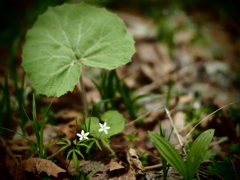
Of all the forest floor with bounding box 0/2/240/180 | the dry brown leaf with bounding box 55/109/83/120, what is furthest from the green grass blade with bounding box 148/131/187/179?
the dry brown leaf with bounding box 55/109/83/120

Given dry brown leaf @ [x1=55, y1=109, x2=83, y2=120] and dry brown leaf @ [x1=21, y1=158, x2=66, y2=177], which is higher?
dry brown leaf @ [x1=55, y1=109, x2=83, y2=120]

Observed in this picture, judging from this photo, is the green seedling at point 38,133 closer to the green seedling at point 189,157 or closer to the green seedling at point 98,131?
the green seedling at point 98,131

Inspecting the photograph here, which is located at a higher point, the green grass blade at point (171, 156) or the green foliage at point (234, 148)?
the green grass blade at point (171, 156)

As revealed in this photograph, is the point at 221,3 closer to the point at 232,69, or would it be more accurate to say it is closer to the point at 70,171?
the point at 232,69

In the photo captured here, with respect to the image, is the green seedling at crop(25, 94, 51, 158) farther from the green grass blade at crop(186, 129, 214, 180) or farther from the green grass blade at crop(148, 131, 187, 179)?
the green grass blade at crop(186, 129, 214, 180)

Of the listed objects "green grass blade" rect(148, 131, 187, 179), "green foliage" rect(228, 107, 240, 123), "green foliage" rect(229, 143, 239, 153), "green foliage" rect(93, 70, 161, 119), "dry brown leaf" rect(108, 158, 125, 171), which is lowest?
"dry brown leaf" rect(108, 158, 125, 171)

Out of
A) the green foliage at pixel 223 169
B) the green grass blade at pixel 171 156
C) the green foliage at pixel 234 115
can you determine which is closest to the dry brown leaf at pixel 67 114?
the green grass blade at pixel 171 156

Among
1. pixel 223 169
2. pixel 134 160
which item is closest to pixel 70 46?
pixel 134 160

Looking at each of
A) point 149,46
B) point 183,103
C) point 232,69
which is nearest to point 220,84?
point 232,69
